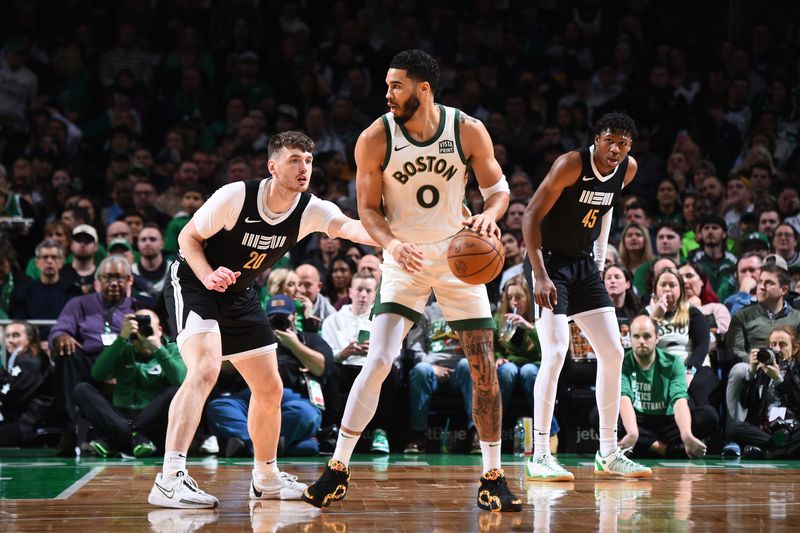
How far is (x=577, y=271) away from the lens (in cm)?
667

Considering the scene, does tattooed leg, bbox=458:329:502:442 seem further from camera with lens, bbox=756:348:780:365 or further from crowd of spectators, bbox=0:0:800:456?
camera with lens, bbox=756:348:780:365

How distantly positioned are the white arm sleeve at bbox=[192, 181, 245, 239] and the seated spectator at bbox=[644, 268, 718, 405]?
14.5 feet

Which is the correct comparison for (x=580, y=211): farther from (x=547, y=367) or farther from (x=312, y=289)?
(x=312, y=289)

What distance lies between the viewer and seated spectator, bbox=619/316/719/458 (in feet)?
27.8

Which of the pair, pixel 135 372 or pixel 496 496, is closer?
pixel 496 496

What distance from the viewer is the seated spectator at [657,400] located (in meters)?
8.47

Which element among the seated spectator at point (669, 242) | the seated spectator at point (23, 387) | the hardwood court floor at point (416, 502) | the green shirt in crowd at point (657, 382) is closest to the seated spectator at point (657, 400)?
the green shirt in crowd at point (657, 382)

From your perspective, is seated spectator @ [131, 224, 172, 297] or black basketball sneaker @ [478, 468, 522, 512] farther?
seated spectator @ [131, 224, 172, 297]

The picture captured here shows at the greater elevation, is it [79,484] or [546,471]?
[546,471]

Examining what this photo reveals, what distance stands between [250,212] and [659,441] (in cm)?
445

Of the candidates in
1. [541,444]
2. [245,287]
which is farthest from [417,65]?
[541,444]

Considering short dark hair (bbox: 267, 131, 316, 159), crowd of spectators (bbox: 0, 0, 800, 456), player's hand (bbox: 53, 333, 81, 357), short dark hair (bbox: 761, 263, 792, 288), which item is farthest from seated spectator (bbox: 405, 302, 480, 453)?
short dark hair (bbox: 267, 131, 316, 159)

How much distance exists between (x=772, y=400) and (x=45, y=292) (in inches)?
247

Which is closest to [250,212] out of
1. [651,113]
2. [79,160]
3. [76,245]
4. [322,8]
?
[76,245]
